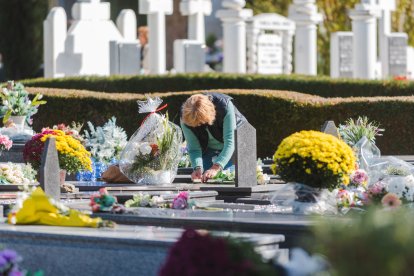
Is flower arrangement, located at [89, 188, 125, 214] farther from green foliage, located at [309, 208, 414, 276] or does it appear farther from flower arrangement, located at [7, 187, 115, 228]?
green foliage, located at [309, 208, 414, 276]

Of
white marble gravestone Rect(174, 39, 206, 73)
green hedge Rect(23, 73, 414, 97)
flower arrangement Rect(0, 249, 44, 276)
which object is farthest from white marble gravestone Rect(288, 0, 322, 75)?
flower arrangement Rect(0, 249, 44, 276)

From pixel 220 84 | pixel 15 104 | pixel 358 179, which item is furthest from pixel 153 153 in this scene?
pixel 220 84

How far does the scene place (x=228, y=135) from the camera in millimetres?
11242

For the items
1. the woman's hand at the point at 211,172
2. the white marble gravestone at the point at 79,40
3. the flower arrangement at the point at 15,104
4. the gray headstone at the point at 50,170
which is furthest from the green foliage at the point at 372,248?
the white marble gravestone at the point at 79,40

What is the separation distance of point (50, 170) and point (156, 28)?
14.8m

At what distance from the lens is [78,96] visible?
56.9 feet

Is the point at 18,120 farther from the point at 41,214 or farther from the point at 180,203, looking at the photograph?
the point at 41,214

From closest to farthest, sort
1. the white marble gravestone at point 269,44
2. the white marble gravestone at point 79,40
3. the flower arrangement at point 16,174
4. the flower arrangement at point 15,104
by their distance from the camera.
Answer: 1. the flower arrangement at point 16,174
2. the flower arrangement at point 15,104
3. the white marble gravestone at point 79,40
4. the white marble gravestone at point 269,44

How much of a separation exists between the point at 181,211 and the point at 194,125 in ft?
7.48

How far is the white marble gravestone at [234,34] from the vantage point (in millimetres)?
24875

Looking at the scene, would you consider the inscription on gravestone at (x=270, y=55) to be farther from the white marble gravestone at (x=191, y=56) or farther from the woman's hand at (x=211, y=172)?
the woman's hand at (x=211, y=172)

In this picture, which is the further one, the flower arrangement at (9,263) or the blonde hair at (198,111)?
the blonde hair at (198,111)

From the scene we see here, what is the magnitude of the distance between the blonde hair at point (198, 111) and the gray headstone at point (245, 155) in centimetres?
39

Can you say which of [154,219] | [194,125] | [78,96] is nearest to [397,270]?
[154,219]
